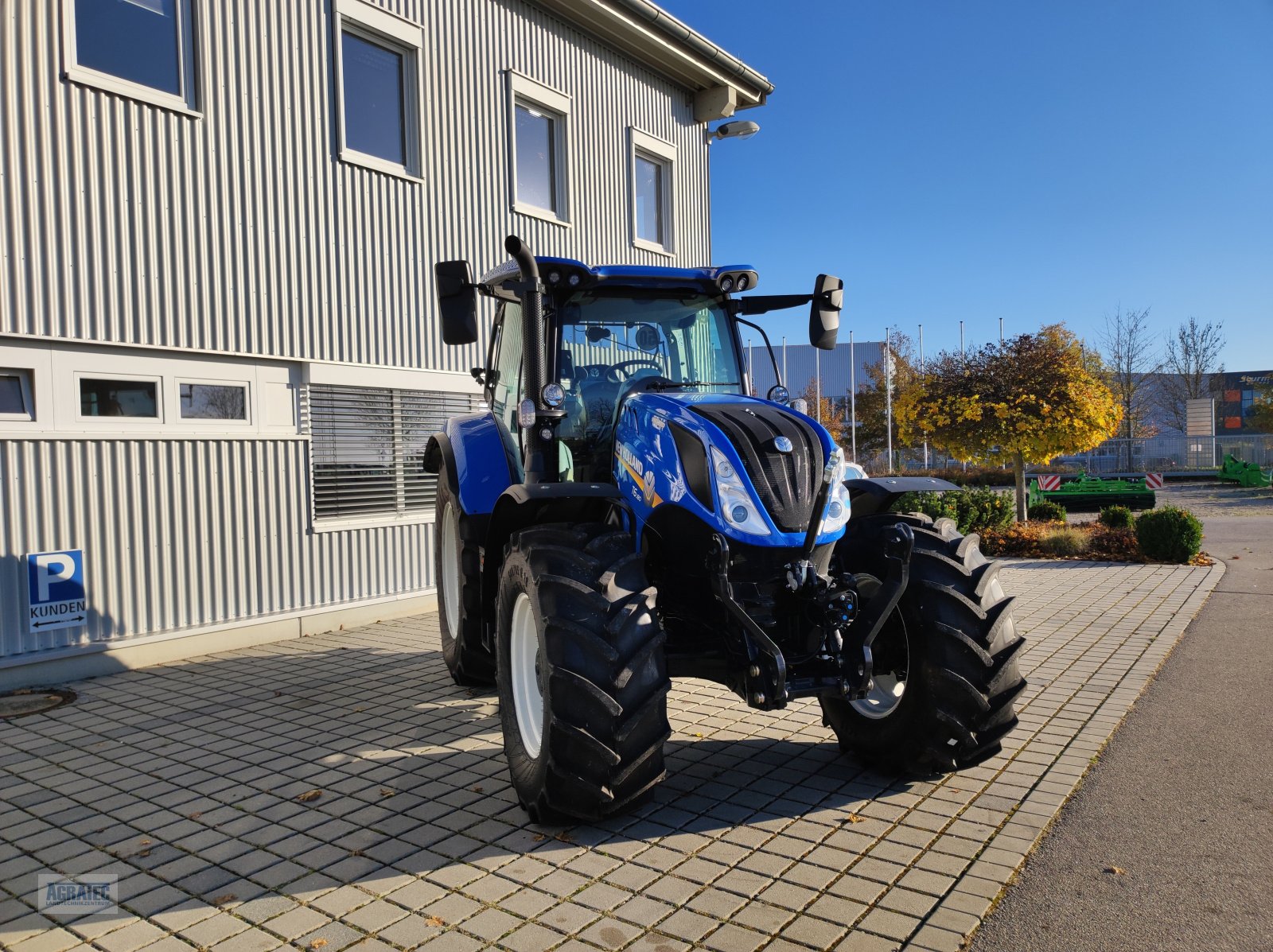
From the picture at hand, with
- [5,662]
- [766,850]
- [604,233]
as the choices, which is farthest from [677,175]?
[766,850]

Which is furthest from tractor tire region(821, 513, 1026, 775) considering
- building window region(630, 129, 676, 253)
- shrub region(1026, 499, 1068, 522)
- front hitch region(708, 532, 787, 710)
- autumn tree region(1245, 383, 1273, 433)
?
autumn tree region(1245, 383, 1273, 433)

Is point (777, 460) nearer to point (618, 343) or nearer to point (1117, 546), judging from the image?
point (618, 343)

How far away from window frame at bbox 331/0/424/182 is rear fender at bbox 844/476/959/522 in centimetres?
627

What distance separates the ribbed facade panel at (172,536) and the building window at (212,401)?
0.77 ft

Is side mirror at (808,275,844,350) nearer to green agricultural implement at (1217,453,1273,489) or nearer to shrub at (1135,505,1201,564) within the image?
shrub at (1135,505,1201,564)

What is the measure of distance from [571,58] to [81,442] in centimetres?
742

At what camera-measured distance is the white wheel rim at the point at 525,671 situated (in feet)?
13.9

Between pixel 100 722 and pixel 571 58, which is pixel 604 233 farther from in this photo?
pixel 100 722

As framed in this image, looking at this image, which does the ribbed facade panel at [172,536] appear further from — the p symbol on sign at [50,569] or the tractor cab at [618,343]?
the tractor cab at [618,343]

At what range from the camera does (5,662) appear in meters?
6.30

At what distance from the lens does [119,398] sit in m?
6.96

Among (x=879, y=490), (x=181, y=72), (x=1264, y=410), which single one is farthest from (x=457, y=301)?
(x=1264, y=410)

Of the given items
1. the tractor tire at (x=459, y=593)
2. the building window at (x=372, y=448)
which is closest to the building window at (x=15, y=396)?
the building window at (x=372, y=448)

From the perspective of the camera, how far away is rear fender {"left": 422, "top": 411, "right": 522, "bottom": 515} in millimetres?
5562
